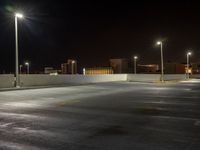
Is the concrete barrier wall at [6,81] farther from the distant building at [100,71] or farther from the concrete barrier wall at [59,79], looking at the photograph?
the distant building at [100,71]

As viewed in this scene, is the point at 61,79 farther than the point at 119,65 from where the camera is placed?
No

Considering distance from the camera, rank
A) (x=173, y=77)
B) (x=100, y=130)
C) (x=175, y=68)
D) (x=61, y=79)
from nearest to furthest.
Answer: (x=100, y=130) < (x=61, y=79) < (x=173, y=77) < (x=175, y=68)

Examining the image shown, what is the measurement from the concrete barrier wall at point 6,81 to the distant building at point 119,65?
75.3 m

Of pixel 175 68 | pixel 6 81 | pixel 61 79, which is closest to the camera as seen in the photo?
pixel 6 81

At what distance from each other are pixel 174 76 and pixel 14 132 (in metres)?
63.4

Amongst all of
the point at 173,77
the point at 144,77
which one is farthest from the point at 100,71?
the point at 144,77

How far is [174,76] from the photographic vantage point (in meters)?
69.2

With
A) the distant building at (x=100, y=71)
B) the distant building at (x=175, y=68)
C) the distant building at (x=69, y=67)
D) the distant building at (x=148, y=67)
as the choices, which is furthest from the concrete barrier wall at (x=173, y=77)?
the distant building at (x=148, y=67)

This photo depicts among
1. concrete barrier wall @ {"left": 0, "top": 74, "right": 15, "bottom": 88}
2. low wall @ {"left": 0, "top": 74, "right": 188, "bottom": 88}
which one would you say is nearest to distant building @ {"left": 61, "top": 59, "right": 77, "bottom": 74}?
low wall @ {"left": 0, "top": 74, "right": 188, "bottom": 88}

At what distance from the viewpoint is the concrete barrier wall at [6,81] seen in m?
31.6

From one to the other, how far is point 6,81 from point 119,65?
7841 centimetres

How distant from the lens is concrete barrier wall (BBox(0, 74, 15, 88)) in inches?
1245

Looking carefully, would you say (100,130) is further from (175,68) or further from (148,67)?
→ (148,67)

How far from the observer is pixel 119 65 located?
356 ft
